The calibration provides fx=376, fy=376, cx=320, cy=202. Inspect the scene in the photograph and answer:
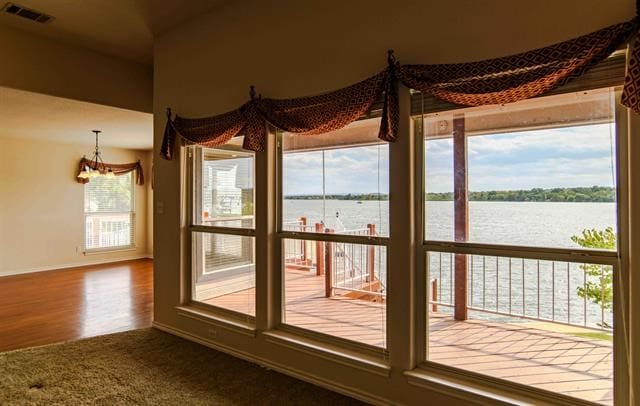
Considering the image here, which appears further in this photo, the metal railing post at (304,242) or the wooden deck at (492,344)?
the metal railing post at (304,242)

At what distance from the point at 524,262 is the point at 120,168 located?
8.31m

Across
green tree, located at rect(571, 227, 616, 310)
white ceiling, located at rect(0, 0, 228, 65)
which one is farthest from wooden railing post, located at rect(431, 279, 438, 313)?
white ceiling, located at rect(0, 0, 228, 65)

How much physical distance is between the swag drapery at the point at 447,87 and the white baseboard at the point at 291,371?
1.70 meters

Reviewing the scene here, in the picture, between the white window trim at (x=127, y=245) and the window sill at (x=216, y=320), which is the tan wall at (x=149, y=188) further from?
the window sill at (x=216, y=320)

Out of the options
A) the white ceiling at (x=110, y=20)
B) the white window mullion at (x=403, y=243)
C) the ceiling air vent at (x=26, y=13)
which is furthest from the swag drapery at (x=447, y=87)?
the ceiling air vent at (x=26, y=13)

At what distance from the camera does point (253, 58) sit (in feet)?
10.3

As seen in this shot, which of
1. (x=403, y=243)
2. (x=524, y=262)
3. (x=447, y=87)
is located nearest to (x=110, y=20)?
(x=447, y=87)

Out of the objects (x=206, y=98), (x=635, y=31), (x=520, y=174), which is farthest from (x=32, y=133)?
(x=635, y=31)

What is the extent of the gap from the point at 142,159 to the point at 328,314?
740 centimetres

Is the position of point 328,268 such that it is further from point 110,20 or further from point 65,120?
point 65,120

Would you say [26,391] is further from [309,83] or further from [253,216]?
[309,83]

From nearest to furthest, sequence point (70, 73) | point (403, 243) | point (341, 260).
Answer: point (403, 243), point (341, 260), point (70, 73)

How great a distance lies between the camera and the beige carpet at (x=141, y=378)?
253 cm

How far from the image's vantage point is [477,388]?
7.08 ft
